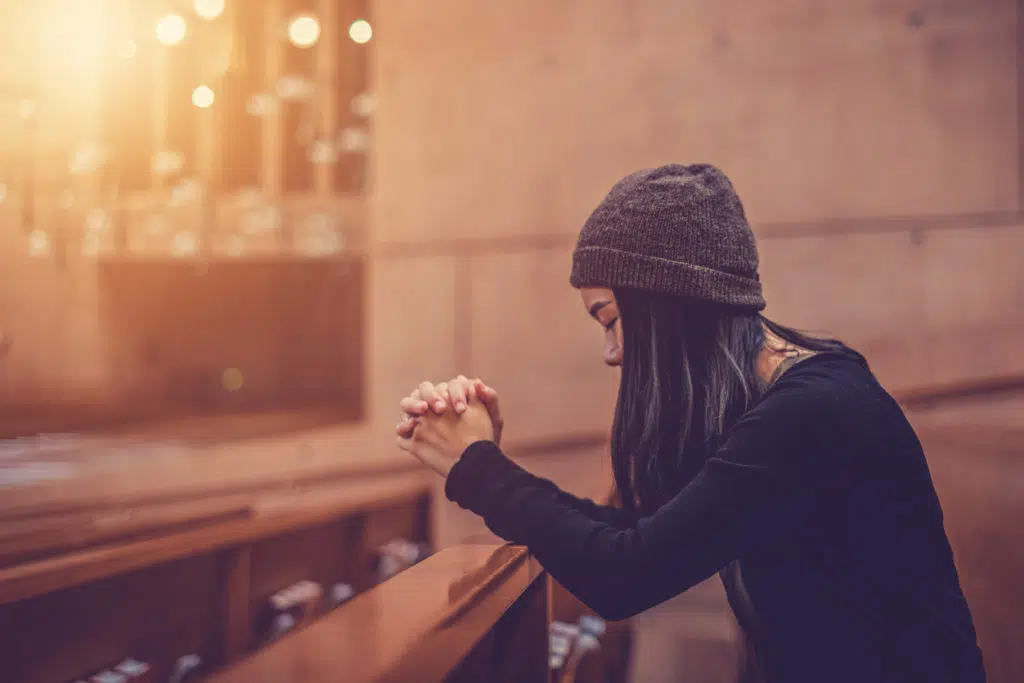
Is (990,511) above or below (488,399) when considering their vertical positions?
below

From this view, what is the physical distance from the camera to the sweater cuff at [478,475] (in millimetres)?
943

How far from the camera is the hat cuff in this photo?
102 cm

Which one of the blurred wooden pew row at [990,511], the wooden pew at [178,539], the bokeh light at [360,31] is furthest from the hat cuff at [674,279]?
the bokeh light at [360,31]

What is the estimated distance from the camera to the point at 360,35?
381 cm

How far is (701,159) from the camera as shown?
9.64 ft

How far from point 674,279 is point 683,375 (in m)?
0.13

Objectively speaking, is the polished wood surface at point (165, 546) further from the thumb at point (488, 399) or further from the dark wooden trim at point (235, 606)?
the thumb at point (488, 399)

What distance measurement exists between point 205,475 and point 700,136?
7.68ft

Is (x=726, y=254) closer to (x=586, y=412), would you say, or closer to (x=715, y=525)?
(x=715, y=525)

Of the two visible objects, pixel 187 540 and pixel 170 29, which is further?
pixel 170 29

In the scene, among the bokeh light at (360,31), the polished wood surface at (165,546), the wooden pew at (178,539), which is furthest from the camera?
the bokeh light at (360,31)

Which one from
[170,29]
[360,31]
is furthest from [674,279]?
[360,31]

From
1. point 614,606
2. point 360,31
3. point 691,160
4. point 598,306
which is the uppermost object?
point 360,31

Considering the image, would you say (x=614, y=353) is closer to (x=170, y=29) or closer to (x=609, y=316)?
(x=609, y=316)
